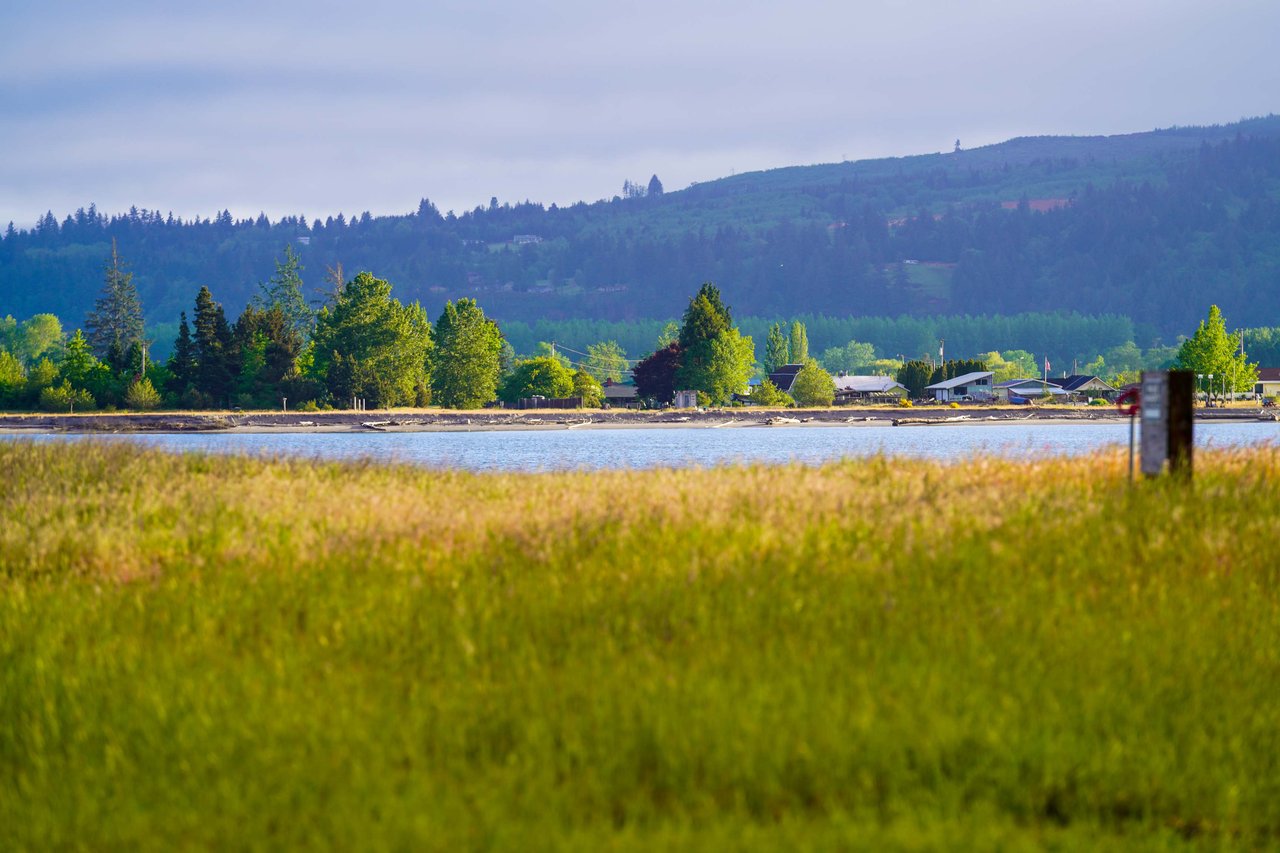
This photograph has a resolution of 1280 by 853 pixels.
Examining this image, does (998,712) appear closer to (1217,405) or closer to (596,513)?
(596,513)

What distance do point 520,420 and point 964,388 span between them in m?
90.2

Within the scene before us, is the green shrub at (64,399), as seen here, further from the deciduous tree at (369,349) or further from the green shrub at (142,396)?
the deciduous tree at (369,349)

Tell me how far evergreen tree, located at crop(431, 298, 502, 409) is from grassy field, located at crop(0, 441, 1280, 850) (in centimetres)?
11112

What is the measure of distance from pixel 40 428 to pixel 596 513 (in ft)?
346

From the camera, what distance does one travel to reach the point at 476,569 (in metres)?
10.7

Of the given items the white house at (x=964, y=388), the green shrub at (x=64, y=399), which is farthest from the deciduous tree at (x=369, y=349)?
the white house at (x=964, y=388)

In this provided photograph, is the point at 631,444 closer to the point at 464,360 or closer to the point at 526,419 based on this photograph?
the point at 526,419

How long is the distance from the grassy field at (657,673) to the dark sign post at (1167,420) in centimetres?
46

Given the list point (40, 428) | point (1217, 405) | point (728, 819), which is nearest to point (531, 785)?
point (728, 819)

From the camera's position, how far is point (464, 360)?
406 feet

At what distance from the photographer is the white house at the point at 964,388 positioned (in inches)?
7224

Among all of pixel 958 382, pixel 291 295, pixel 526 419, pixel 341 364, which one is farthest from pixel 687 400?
pixel 291 295

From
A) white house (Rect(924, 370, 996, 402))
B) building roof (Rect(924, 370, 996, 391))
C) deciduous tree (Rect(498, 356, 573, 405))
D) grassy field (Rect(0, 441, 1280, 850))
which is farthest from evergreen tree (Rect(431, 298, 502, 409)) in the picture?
grassy field (Rect(0, 441, 1280, 850))

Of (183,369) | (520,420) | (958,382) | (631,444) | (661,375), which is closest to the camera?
(631,444)
